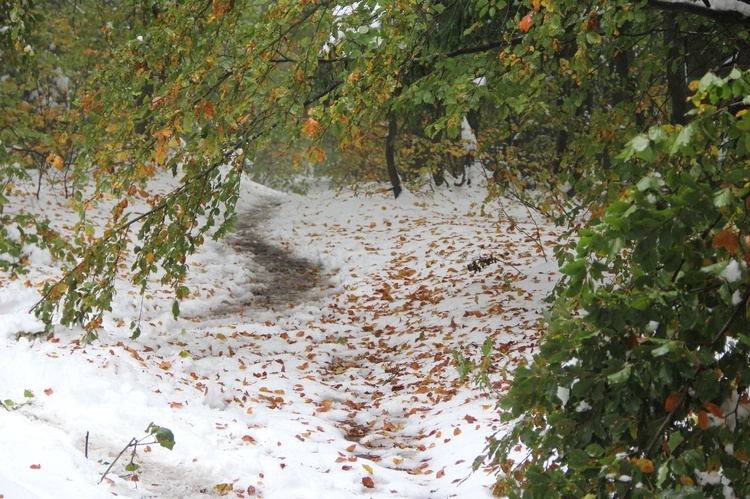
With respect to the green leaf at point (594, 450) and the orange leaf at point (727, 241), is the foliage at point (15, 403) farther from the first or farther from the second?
the orange leaf at point (727, 241)

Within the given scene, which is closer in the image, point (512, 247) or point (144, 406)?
point (144, 406)

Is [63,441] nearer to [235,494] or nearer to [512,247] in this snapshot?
[235,494]

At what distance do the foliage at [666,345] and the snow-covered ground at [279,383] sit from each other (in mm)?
1235

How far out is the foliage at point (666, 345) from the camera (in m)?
1.64

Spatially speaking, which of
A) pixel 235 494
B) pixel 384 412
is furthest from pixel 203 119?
pixel 384 412

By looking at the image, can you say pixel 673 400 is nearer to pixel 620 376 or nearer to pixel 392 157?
pixel 620 376

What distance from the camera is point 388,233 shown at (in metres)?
13.6

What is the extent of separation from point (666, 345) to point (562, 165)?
13.7ft

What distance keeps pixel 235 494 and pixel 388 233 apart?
10.1m

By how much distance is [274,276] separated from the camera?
11258 millimetres

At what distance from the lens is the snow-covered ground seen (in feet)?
12.5

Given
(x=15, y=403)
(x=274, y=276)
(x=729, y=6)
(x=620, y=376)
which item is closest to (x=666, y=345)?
(x=620, y=376)

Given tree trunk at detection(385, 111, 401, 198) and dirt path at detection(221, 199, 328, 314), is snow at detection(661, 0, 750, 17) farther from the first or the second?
tree trunk at detection(385, 111, 401, 198)

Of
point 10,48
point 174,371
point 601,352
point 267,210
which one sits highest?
point 267,210
